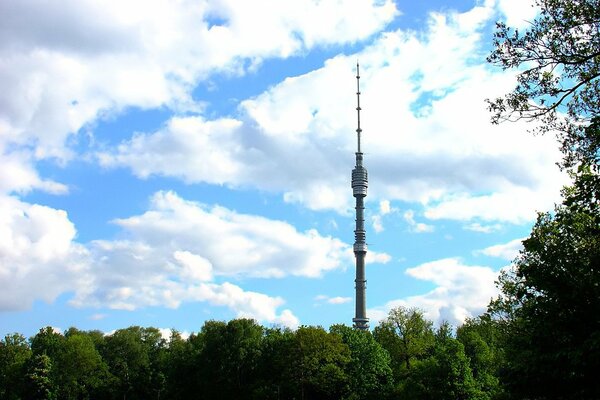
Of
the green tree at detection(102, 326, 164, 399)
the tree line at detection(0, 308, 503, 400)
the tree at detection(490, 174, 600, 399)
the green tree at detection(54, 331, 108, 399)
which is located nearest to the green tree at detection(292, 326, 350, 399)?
the tree line at detection(0, 308, 503, 400)

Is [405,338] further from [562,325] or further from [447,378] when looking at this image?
[562,325]

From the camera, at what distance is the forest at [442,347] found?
815 inches

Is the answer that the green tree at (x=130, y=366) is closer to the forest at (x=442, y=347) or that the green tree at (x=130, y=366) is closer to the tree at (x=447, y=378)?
the forest at (x=442, y=347)

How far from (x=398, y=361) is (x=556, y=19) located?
79.0 meters

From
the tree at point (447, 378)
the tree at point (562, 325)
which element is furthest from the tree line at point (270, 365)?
the tree at point (562, 325)

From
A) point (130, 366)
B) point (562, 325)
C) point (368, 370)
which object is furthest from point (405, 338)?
point (562, 325)

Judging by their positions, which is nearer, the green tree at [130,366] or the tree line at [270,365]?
the tree line at [270,365]

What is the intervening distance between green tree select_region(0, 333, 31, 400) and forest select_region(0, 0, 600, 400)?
0.25 m

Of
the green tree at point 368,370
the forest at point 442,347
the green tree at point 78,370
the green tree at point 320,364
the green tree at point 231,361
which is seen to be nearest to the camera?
the forest at point 442,347

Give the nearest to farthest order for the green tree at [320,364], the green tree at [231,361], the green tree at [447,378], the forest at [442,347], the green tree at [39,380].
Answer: the forest at [442,347] → the green tree at [447,378] → the green tree at [320,364] → the green tree at [231,361] → the green tree at [39,380]

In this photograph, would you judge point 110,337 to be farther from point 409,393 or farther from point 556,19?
point 556,19

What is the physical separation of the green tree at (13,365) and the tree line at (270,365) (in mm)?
180

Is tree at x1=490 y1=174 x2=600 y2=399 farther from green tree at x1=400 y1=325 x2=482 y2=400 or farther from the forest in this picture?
green tree at x1=400 y1=325 x2=482 y2=400

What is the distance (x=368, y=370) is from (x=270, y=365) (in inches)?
594
